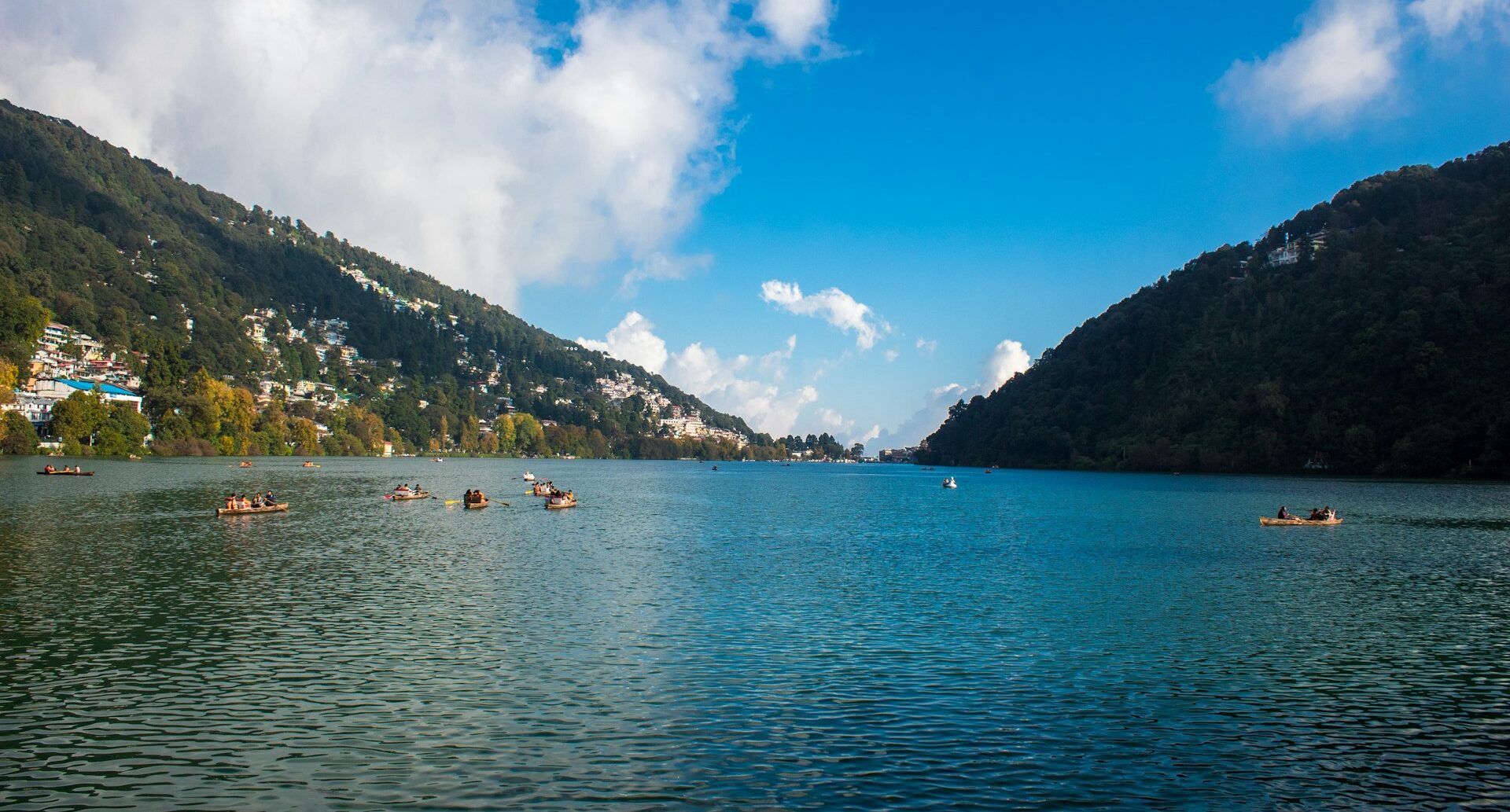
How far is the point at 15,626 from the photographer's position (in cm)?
2306

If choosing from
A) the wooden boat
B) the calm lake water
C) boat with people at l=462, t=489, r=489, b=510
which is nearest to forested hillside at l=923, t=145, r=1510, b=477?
the calm lake water

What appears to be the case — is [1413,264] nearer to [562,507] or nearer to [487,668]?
[562,507]

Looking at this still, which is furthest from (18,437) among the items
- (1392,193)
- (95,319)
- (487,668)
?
(1392,193)

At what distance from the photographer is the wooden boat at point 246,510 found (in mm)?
56875

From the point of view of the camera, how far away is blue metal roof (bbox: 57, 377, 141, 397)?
155125 mm

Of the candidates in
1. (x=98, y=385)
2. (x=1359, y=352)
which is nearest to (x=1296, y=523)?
(x=1359, y=352)

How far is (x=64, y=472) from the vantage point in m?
91.4

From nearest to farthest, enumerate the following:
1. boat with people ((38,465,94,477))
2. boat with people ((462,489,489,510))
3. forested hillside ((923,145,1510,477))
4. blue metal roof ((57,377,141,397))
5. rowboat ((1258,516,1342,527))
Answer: rowboat ((1258,516,1342,527))
boat with people ((462,489,489,510))
boat with people ((38,465,94,477))
forested hillside ((923,145,1510,477))
blue metal roof ((57,377,141,397))

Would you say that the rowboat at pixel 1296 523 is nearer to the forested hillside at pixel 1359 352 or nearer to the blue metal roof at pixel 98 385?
the forested hillside at pixel 1359 352

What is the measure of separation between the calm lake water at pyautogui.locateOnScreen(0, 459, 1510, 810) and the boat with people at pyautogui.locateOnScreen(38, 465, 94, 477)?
51.0 m

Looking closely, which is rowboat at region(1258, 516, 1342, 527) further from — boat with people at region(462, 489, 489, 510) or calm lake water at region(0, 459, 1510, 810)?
boat with people at region(462, 489, 489, 510)

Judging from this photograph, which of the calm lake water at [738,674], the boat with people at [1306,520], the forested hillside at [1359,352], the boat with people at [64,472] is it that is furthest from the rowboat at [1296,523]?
the boat with people at [64,472]

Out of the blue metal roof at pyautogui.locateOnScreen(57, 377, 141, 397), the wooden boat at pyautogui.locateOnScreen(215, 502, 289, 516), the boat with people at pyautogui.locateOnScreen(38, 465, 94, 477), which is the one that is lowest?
the wooden boat at pyautogui.locateOnScreen(215, 502, 289, 516)

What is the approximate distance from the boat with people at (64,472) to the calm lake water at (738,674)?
51.0m
